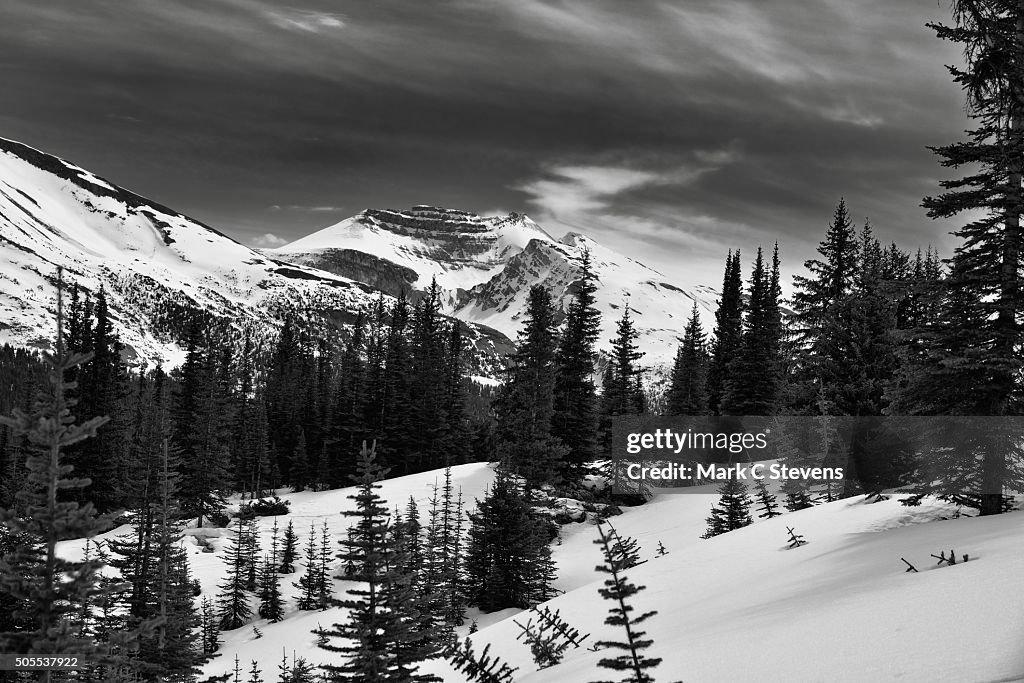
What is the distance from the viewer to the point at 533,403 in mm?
34531

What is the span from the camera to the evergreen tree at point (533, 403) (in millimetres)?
33250

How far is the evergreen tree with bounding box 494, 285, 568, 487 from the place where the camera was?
3325 centimetres

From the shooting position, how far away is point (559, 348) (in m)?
44.4

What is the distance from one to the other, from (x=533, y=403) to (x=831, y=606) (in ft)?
87.3

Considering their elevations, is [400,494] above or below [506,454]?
below

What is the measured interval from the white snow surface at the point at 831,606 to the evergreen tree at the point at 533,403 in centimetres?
1567

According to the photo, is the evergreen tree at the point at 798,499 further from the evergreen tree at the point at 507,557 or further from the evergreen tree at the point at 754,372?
the evergreen tree at the point at 754,372

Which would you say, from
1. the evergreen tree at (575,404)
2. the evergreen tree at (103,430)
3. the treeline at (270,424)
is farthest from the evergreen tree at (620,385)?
the evergreen tree at (103,430)

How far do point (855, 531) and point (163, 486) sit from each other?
1227 inches

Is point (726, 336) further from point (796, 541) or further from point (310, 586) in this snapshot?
point (796, 541)

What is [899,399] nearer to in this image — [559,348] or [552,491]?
[552,491]

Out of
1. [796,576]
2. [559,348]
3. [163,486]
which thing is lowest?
[163,486]

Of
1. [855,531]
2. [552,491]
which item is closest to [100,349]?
[552,491]

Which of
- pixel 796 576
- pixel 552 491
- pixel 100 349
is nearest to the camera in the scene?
pixel 796 576
